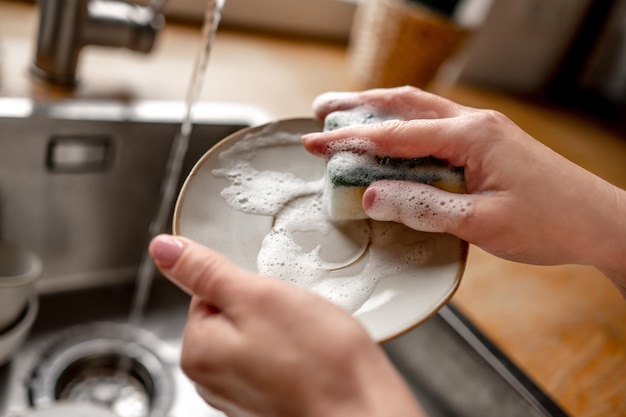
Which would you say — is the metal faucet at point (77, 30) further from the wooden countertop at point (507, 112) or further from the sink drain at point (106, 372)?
the sink drain at point (106, 372)

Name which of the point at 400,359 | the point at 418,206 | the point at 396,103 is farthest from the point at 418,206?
the point at 400,359

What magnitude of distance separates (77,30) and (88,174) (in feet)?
0.63

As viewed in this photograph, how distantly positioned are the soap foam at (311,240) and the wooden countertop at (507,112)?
0.86 feet

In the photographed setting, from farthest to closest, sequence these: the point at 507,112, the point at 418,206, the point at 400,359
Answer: the point at 507,112, the point at 400,359, the point at 418,206

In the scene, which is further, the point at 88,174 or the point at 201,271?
the point at 88,174

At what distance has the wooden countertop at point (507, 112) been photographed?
650 millimetres

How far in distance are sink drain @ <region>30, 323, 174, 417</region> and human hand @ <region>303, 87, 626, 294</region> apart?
0.46 m

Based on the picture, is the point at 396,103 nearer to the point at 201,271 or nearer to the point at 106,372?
the point at 201,271

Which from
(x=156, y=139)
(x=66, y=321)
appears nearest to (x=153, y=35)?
(x=156, y=139)

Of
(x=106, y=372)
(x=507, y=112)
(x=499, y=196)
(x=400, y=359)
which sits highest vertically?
(x=499, y=196)

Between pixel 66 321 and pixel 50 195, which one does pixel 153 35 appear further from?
pixel 66 321

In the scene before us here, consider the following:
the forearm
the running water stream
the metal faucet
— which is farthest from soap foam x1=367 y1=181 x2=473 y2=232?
the metal faucet

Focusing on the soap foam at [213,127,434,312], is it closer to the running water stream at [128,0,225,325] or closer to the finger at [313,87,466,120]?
the finger at [313,87,466,120]

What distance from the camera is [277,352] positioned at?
341 millimetres
